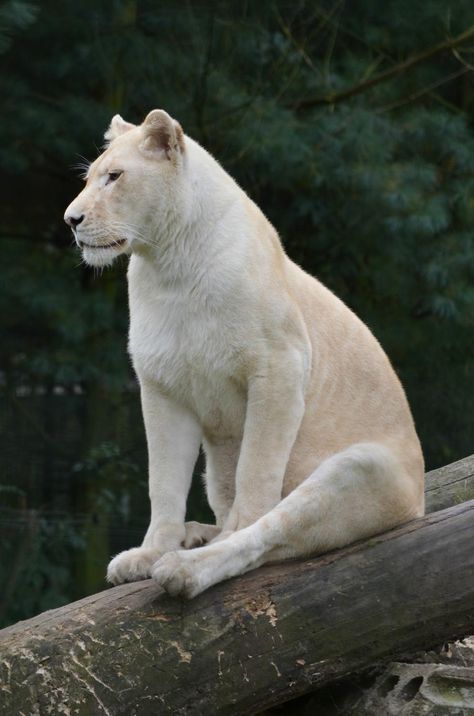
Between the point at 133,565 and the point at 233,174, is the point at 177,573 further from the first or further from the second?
the point at 233,174

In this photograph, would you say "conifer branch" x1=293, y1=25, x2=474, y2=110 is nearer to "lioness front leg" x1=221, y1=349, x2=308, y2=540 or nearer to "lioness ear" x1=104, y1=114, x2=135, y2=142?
"lioness ear" x1=104, y1=114, x2=135, y2=142

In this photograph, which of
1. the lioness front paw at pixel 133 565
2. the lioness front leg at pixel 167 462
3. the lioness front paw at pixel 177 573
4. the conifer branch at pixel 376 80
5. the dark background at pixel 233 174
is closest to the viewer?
the lioness front paw at pixel 177 573

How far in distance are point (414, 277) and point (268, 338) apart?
181 inches

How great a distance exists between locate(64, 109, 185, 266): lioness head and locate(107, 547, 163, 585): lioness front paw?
3.25 ft

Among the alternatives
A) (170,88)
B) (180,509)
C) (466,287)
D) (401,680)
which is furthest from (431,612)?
(170,88)

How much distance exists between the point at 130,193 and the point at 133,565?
1249 millimetres

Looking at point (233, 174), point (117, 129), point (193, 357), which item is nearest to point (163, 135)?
point (117, 129)

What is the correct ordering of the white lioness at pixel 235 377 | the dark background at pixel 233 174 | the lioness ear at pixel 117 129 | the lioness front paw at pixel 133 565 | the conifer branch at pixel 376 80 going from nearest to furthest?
the white lioness at pixel 235 377 → the lioness front paw at pixel 133 565 → the lioness ear at pixel 117 129 → the dark background at pixel 233 174 → the conifer branch at pixel 376 80

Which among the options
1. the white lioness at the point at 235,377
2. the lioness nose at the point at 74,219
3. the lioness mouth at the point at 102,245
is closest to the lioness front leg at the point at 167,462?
the white lioness at the point at 235,377

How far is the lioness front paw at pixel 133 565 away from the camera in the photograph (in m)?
4.12

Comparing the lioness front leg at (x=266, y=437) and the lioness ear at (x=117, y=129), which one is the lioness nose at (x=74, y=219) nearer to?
the lioness ear at (x=117, y=129)

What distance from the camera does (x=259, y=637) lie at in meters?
3.84

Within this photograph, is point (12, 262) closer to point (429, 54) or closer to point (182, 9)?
point (182, 9)

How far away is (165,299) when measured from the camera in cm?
424
